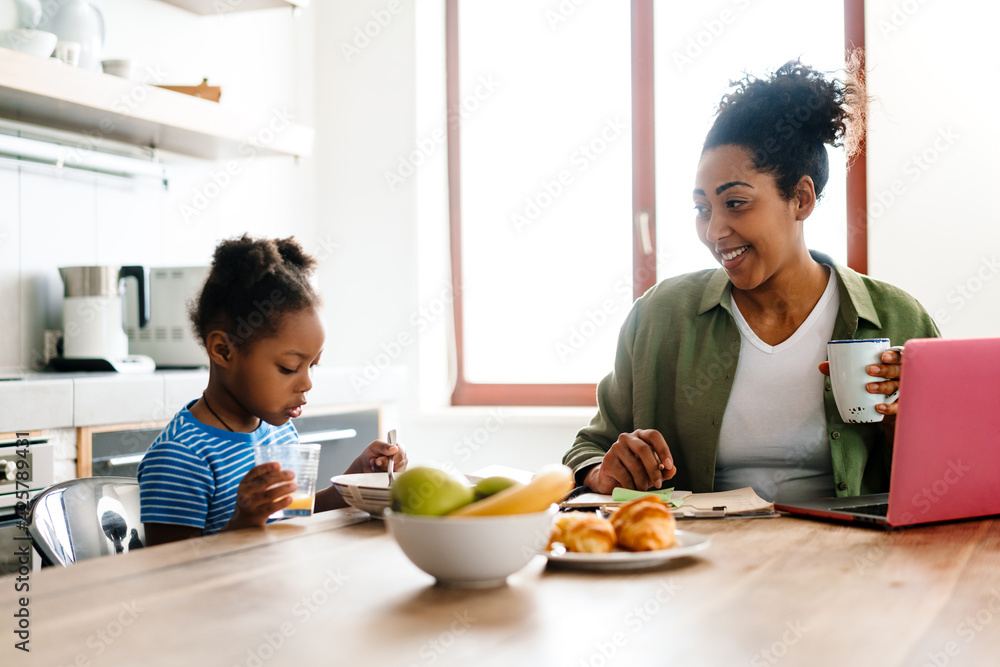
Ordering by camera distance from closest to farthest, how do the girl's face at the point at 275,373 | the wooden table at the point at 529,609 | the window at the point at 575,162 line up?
the wooden table at the point at 529,609 → the girl's face at the point at 275,373 → the window at the point at 575,162

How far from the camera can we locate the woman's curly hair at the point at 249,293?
138cm

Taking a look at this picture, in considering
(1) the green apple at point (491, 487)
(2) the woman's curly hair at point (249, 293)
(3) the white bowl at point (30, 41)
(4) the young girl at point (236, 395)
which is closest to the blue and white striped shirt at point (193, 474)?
(4) the young girl at point (236, 395)

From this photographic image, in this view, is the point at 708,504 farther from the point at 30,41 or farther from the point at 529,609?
the point at 30,41

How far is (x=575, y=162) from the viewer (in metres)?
3.30

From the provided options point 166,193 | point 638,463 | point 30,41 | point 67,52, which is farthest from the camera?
point 166,193

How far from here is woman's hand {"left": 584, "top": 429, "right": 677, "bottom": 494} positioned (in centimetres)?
119

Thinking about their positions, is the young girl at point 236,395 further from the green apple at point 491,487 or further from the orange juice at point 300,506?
the green apple at point 491,487

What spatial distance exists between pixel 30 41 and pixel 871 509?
209cm

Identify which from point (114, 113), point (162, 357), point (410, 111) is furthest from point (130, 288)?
point (410, 111)

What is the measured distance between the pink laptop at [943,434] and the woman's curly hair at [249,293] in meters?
0.87

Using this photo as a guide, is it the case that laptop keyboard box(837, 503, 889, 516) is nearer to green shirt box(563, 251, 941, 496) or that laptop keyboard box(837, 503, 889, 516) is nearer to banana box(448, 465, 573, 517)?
green shirt box(563, 251, 941, 496)

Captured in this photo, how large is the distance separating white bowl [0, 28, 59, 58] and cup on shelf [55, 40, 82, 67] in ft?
0.15

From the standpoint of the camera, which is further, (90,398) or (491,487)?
(90,398)

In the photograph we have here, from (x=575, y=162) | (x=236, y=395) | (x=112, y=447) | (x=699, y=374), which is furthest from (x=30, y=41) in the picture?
(x=575, y=162)
